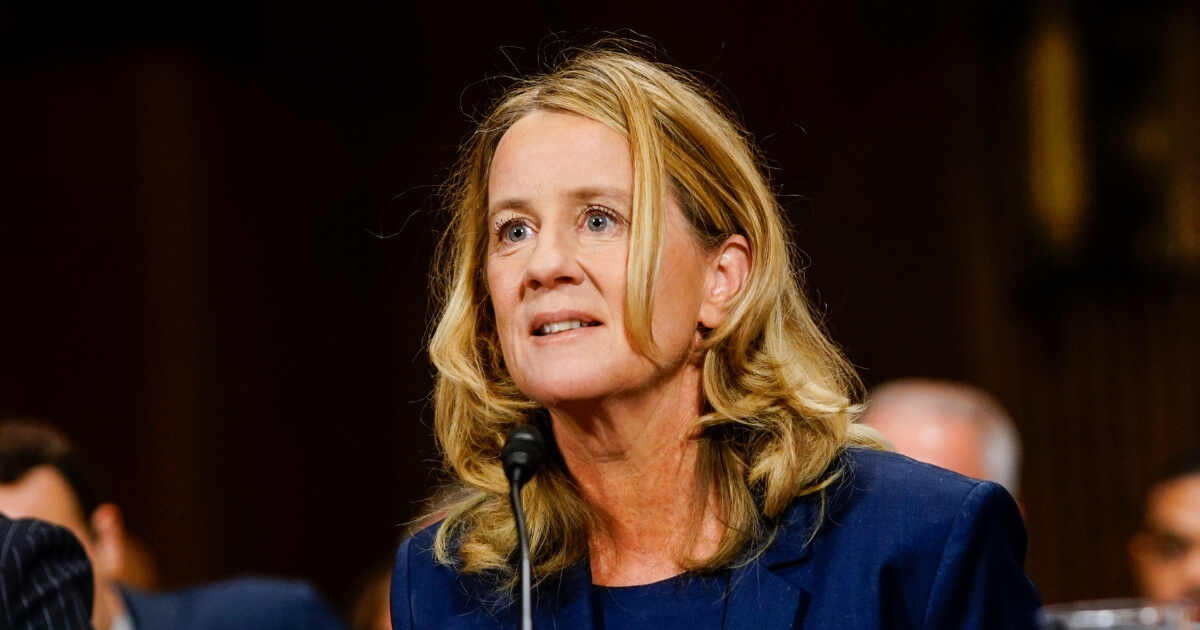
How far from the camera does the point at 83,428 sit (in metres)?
5.99

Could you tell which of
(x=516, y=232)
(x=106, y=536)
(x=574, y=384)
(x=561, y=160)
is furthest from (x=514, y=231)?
(x=106, y=536)

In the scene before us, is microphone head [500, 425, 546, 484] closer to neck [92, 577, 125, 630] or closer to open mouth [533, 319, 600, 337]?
open mouth [533, 319, 600, 337]

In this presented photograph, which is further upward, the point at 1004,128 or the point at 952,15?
the point at 952,15

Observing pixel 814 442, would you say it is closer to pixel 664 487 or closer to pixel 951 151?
pixel 664 487

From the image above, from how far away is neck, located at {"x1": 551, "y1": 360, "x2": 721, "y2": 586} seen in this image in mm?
2199

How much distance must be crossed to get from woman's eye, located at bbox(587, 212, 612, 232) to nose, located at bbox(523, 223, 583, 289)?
0.04 metres

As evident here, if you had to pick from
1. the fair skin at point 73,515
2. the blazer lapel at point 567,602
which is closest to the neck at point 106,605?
the fair skin at point 73,515

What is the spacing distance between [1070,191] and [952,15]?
2.86 feet

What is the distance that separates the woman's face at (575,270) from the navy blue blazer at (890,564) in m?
0.33

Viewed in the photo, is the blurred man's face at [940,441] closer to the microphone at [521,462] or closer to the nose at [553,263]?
the nose at [553,263]

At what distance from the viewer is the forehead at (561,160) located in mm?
2137

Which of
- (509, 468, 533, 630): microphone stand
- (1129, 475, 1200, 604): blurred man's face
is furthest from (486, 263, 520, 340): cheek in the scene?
(1129, 475, 1200, 604): blurred man's face

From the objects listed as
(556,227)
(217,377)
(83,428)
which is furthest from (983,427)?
(83,428)

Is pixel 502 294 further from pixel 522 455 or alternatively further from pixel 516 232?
pixel 522 455
